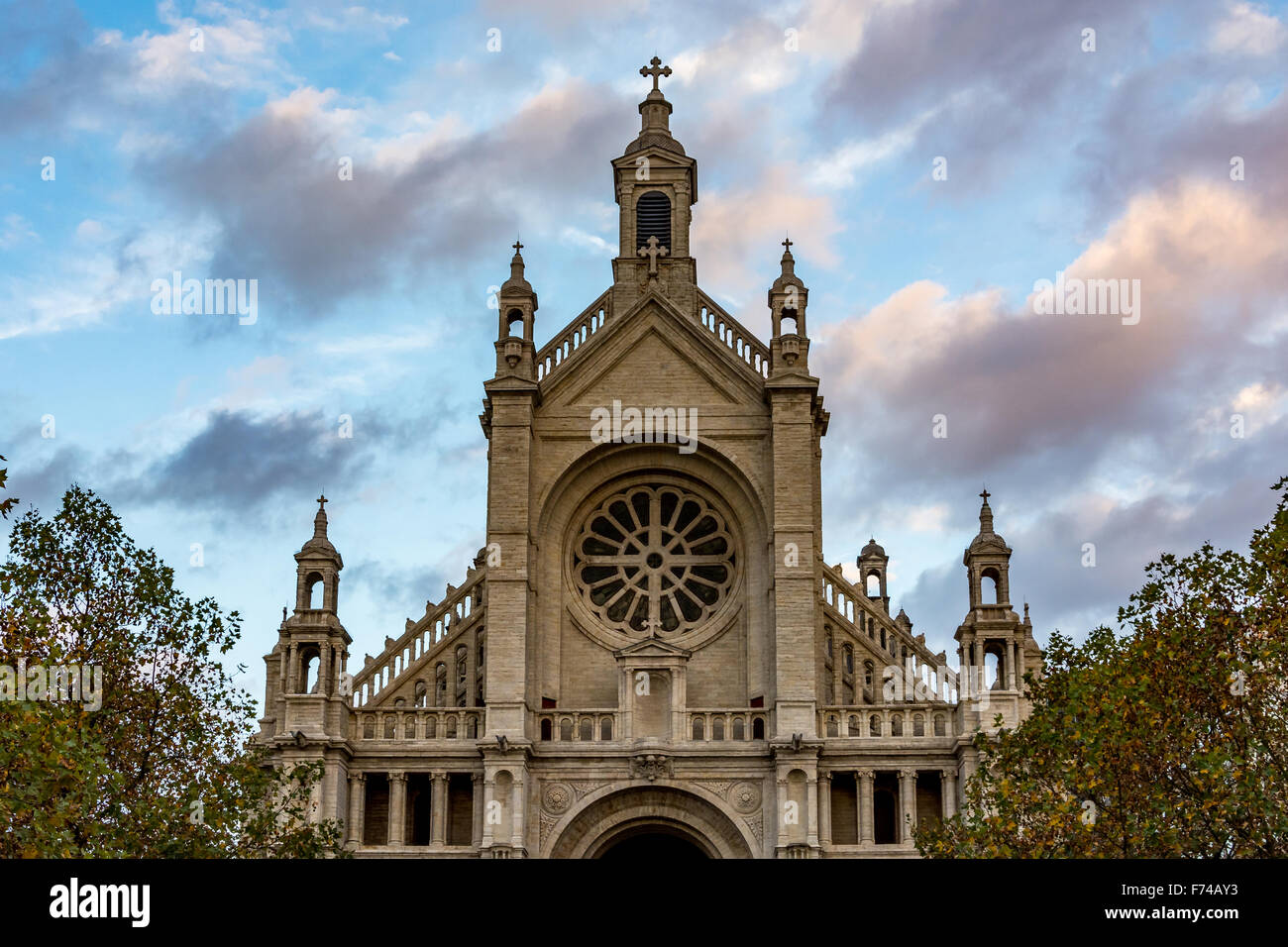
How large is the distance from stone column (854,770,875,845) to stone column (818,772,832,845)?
0.90 m

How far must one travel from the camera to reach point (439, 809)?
53062mm

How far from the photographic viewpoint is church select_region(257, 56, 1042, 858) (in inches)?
2088

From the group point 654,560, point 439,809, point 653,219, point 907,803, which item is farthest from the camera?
point 653,219

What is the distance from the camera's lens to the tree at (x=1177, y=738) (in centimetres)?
3253

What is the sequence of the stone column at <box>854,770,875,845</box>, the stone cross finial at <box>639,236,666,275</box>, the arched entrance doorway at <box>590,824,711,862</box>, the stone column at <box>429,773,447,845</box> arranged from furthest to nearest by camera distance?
the stone cross finial at <box>639,236,666,275</box> → the arched entrance doorway at <box>590,824,711,862</box> → the stone column at <box>429,773,447,845</box> → the stone column at <box>854,770,875,845</box>

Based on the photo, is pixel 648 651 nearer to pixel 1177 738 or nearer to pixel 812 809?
pixel 812 809

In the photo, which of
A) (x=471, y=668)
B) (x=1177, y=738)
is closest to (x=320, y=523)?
(x=471, y=668)

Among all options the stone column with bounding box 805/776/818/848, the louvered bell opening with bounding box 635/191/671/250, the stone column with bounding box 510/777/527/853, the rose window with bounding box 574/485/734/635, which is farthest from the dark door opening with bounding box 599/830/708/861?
the louvered bell opening with bounding box 635/191/671/250

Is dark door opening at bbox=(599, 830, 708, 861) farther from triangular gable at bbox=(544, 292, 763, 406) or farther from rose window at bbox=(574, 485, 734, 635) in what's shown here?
triangular gable at bbox=(544, 292, 763, 406)

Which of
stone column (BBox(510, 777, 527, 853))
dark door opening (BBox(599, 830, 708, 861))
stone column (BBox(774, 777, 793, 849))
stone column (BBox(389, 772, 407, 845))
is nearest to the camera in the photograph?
stone column (BBox(774, 777, 793, 849))

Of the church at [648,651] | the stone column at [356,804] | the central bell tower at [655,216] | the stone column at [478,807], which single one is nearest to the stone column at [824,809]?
the church at [648,651]

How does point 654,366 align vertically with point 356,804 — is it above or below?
above

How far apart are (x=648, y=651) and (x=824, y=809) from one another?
6884 mm
